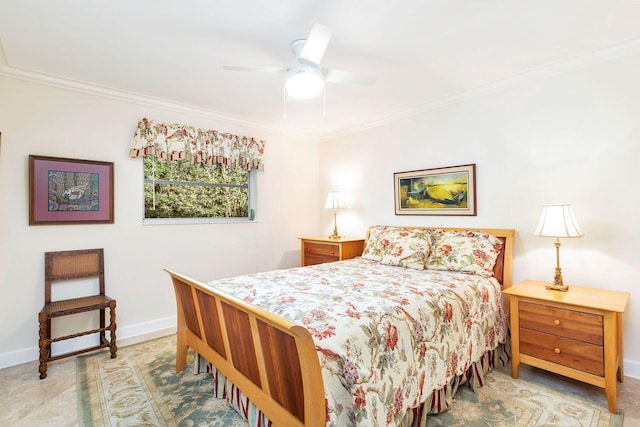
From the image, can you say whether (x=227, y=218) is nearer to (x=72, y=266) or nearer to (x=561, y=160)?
(x=72, y=266)

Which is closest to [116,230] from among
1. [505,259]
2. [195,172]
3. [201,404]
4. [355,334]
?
[195,172]

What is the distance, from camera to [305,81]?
198 cm

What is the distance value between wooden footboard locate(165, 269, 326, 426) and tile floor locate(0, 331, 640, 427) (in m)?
0.88

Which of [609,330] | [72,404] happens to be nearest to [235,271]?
[72,404]

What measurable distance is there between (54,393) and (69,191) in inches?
63.5

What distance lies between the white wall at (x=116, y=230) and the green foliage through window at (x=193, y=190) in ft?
0.57

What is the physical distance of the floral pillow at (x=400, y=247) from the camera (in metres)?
2.92

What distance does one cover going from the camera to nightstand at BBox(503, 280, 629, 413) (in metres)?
1.90

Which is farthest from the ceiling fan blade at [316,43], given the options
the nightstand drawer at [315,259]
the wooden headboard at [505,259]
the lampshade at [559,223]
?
the nightstand drawer at [315,259]

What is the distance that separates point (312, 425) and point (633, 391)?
2317 millimetres

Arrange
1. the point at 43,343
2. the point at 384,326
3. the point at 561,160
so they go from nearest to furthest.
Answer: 1. the point at 384,326
2. the point at 43,343
3. the point at 561,160

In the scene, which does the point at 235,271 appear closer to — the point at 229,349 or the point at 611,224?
the point at 229,349

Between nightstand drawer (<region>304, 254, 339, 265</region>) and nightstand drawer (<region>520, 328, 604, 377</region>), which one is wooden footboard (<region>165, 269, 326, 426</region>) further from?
nightstand drawer (<region>304, 254, 339, 265</region>)

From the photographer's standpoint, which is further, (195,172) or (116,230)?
(195,172)
